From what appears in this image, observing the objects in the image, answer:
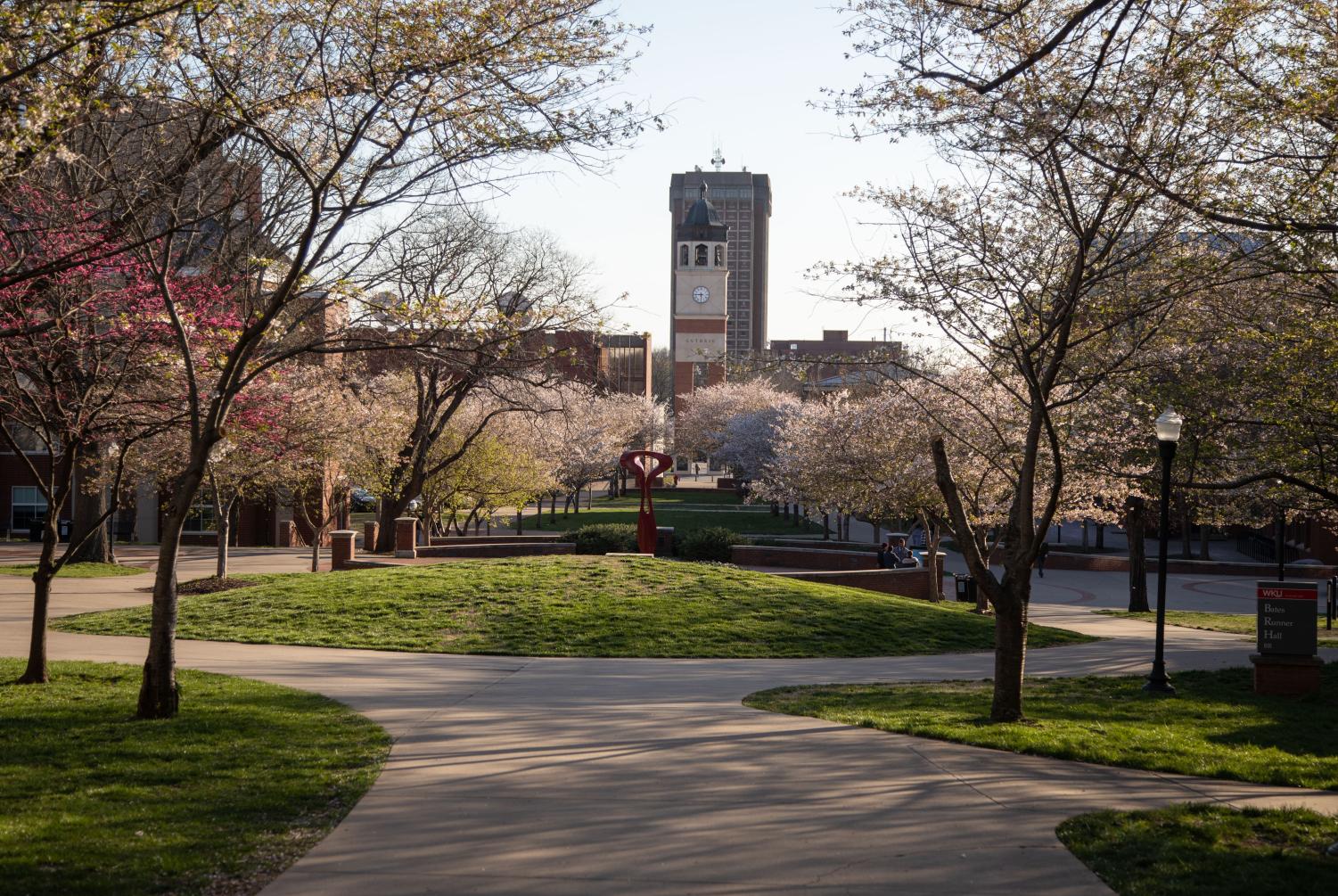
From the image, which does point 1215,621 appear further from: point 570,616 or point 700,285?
point 700,285

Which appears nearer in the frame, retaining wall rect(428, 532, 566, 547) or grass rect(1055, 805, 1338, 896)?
grass rect(1055, 805, 1338, 896)

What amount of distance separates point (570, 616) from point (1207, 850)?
495 inches

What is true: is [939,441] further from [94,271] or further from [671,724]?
[94,271]

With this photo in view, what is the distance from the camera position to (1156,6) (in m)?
9.70

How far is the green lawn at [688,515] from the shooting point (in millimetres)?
53188

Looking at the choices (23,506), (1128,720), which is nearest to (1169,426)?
(1128,720)

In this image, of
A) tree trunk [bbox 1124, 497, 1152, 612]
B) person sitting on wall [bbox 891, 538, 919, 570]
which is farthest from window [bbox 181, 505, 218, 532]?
tree trunk [bbox 1124, 497, 1152, 612]

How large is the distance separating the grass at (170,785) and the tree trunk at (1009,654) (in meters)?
5.49

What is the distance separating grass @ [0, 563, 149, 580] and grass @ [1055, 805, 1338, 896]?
24.6 m

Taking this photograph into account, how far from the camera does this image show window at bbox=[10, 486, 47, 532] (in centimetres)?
4269

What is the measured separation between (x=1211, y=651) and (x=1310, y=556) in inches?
1222

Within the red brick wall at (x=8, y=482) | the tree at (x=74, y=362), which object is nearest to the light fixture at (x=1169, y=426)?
the tree at (x=74, y=362)

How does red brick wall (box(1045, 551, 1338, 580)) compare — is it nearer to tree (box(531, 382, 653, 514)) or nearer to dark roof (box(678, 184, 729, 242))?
tree (box(531, 382, 653, 514))

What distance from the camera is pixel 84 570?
27125mm
